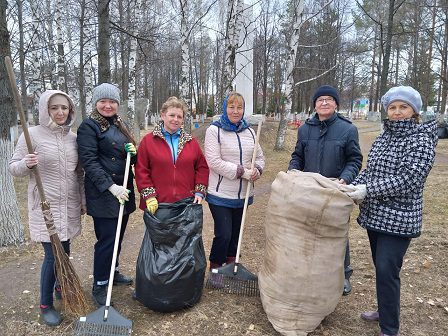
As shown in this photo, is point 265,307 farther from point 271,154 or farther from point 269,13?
point 269,13

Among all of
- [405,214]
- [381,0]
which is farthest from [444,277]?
[381,0]

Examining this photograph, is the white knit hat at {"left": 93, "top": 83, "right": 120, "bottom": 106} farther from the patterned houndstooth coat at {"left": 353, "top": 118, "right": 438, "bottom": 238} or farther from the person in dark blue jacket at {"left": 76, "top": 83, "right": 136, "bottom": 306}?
the patterned houndstooth coat at {"left": 353, "top": 118, "right": 438, "bottom": 238}

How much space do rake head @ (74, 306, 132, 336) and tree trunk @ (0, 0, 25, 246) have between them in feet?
7.25

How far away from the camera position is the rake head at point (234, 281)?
2842mm

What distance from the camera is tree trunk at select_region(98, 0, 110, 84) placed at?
205 inches

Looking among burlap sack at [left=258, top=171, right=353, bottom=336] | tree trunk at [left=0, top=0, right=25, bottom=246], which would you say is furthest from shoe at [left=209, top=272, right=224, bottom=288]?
tree trunk at [left=0, top=0, right=25, bottom=246]

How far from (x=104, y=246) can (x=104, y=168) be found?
0.64m

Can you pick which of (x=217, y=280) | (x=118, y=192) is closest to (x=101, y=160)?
(x=118, y=192)

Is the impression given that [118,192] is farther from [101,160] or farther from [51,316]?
[51,316]

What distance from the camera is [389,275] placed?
2.15 meters

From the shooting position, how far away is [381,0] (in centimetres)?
2045

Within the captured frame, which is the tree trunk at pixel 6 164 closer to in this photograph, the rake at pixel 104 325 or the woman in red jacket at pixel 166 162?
the woman in red jacket at pixel 166 162

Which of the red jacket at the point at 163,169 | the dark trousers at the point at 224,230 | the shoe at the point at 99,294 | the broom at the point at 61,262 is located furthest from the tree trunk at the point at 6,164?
the dark trousers at the point at 224,230

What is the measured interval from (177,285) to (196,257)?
250 millimetres
